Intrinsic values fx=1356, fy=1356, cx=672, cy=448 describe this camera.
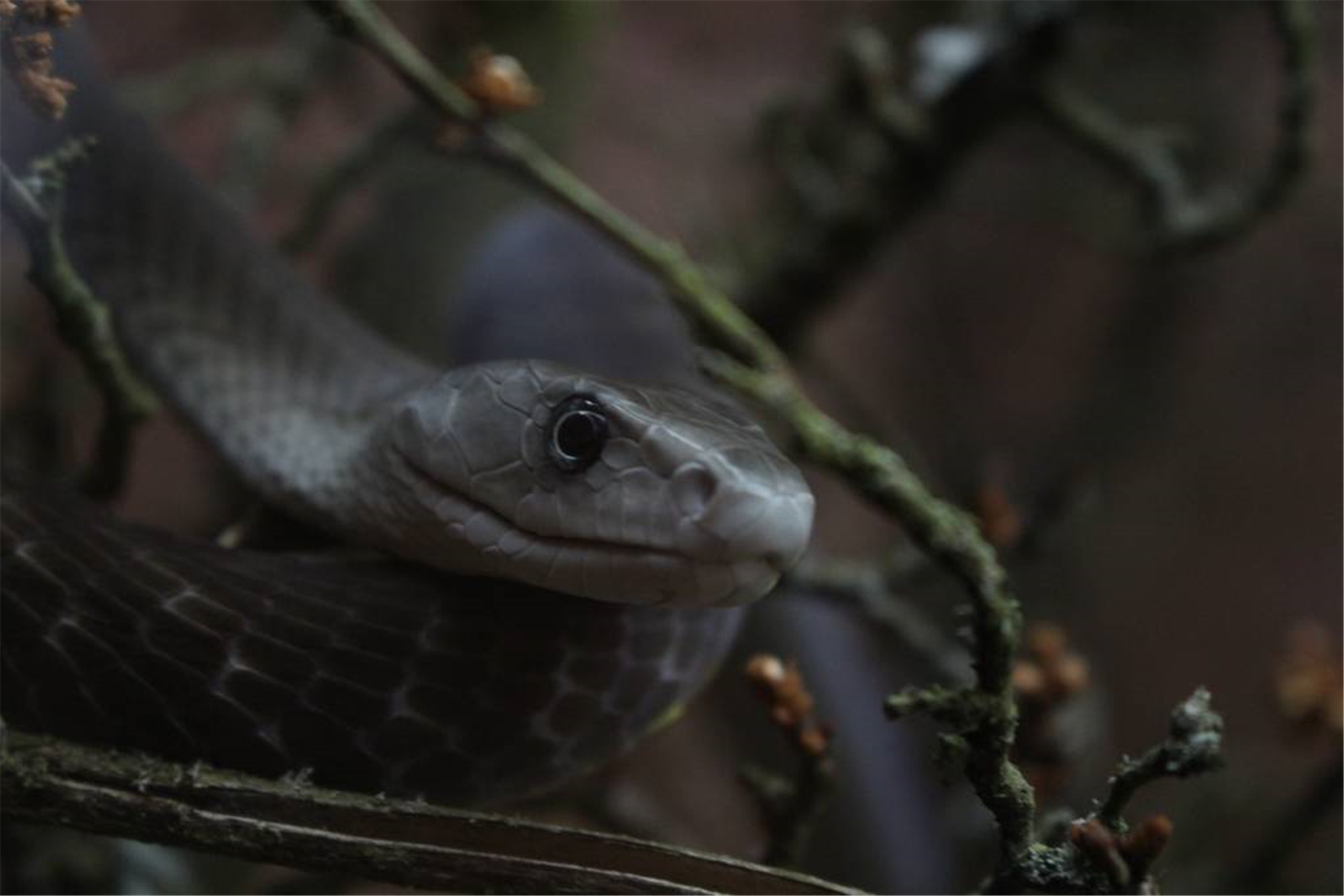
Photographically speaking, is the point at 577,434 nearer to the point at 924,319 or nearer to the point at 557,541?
the point at 557,541

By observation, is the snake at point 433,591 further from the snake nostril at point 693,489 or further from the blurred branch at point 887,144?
the blurred branch at point 887,144

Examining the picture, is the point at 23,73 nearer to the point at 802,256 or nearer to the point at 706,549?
the point at 706,549

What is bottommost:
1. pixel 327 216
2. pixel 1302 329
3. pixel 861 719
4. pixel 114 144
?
pixel 861 719

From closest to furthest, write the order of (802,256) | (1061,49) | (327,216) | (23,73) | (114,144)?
(23,73) < (114,144) < (1061,49) < (327,216) < (802,256)

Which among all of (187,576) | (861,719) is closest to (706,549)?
(187,576)

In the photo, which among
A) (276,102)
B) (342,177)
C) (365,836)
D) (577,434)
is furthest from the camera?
(276,102)

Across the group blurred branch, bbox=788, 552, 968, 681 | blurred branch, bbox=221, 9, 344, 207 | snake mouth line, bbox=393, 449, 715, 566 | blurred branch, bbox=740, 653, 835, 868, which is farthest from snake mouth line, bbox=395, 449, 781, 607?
blurred branch, bbox=221, 9, 344, 207

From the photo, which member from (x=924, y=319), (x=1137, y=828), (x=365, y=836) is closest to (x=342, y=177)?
(x=365, y=836)
